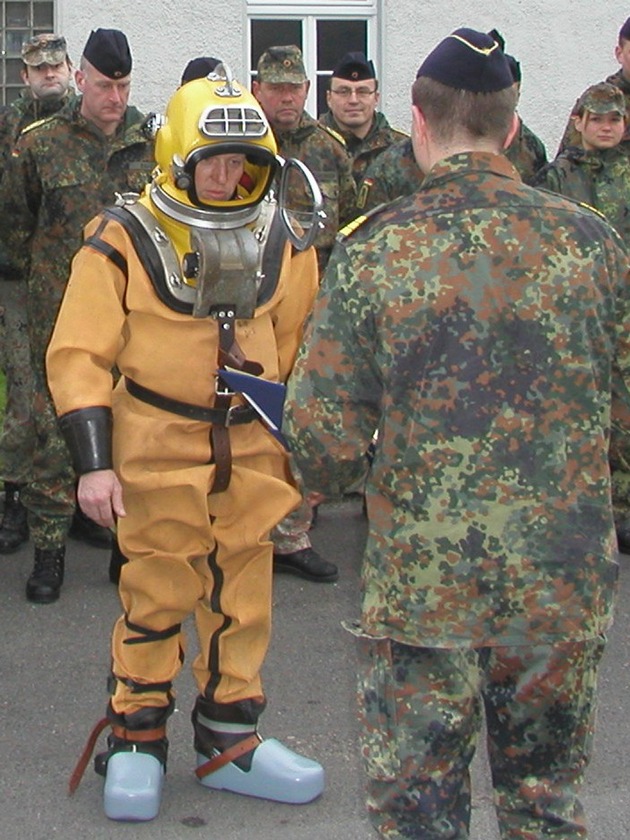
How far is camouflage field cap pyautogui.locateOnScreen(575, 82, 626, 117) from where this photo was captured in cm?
606

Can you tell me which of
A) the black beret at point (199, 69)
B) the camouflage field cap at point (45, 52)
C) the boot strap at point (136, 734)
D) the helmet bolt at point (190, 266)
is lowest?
the boot strap at point (136, 734)

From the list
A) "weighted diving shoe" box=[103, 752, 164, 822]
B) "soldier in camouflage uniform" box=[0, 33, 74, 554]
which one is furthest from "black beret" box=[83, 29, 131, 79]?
"weighted diving shoe" box=[103, 752, 164, 822]

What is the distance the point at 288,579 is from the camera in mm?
5730

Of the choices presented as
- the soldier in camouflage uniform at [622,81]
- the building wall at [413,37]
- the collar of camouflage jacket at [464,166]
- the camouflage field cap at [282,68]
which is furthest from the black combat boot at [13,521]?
the collar of camouflage jacket at [464,166]

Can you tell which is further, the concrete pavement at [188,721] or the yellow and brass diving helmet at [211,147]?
the concrete pavement at [188,721]

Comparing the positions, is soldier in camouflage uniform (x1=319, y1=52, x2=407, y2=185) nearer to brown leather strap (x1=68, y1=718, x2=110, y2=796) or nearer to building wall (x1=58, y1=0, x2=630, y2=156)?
building wall (x1=58, y1=0, x2=630, y2=156)

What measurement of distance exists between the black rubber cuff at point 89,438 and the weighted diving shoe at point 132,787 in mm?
839

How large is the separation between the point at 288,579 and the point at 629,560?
1.49m

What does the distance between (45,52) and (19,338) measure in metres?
1.34

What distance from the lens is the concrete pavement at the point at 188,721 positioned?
12.2 feet

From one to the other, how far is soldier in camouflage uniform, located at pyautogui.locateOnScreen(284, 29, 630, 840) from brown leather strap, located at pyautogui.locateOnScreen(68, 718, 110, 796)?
4.35 ft

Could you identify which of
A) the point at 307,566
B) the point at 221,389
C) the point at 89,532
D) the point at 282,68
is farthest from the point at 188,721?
the point at 282,68

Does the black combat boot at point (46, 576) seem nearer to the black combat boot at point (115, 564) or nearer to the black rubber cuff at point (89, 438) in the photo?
the black combat boot at point (115, 564)

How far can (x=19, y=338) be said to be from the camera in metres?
6.09
